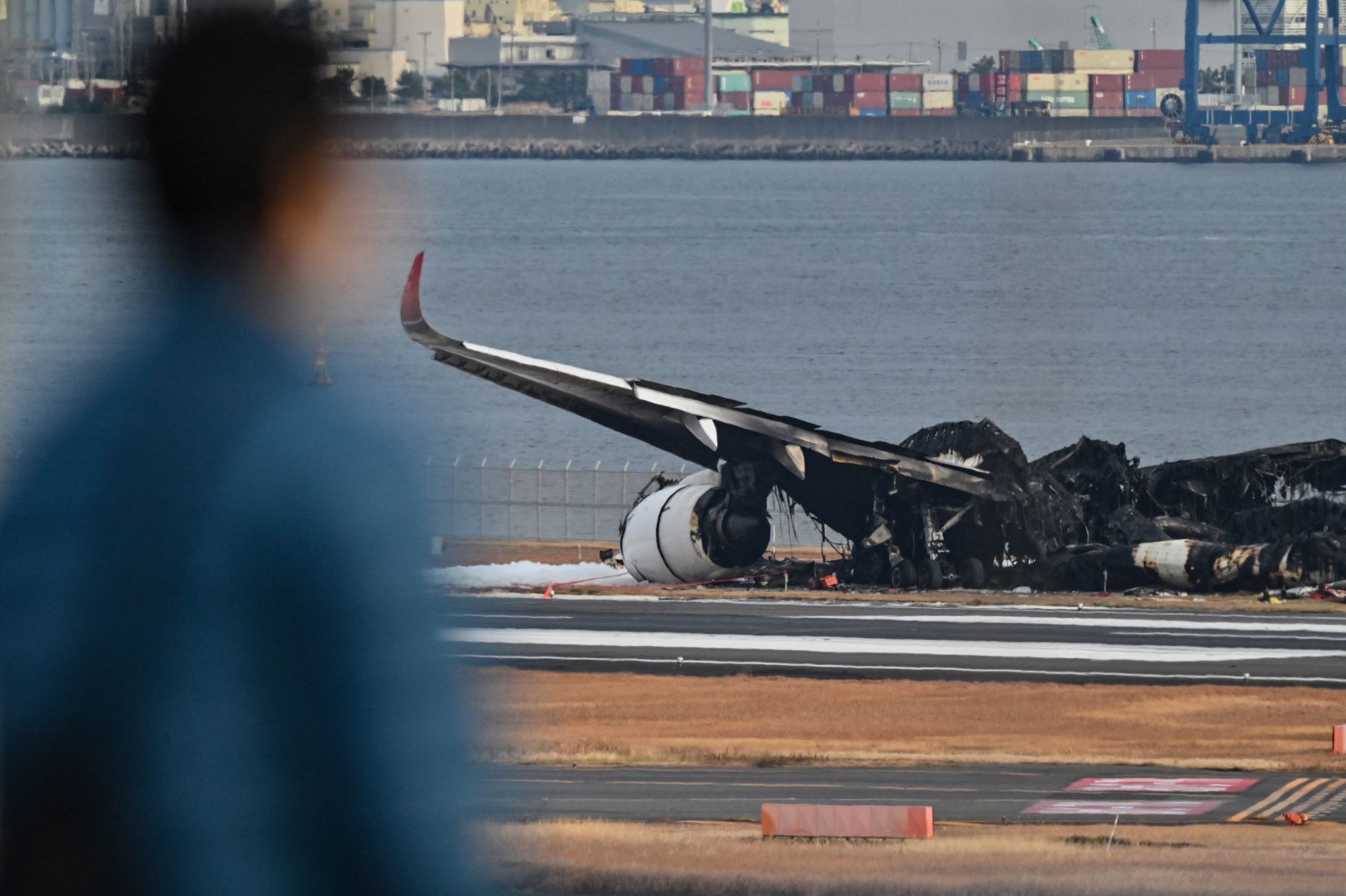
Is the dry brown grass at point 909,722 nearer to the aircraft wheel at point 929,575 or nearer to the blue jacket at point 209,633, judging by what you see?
the aircraft wheel at point 929,575

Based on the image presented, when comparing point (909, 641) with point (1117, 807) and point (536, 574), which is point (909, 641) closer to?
point (536, 574)

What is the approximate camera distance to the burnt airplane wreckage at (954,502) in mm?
50094

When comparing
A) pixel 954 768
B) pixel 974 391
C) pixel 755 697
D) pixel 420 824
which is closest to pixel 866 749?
pixel 954 768

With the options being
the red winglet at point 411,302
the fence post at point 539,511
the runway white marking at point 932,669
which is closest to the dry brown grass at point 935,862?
the runway white marking at point 932,669

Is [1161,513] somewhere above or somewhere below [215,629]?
below

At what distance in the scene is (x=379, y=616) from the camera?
17.8 feet

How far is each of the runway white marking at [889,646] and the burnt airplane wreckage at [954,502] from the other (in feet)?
22.7

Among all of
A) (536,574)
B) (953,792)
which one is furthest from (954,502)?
(953,792)

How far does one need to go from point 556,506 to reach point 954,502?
18.0 metres

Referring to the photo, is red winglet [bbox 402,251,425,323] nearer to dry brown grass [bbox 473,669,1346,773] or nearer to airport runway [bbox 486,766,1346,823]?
dry brown grass [bbox 473,669,1346,773]

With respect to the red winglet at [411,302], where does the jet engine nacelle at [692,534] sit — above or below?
below

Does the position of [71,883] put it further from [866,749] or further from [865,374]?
[865,374]

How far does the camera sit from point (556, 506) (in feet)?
214

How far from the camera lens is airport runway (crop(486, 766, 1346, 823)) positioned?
26.7 m
